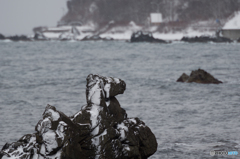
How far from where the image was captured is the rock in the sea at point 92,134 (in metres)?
7.32

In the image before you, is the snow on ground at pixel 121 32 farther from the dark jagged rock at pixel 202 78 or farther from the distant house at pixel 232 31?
the dark jagged rock at pixel 202 78

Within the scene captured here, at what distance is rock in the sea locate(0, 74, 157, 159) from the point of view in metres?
7.32

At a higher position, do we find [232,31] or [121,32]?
[121,32]

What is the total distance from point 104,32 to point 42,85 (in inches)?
4808

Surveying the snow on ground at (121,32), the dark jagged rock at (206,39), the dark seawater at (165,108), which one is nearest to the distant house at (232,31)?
the dark jagged rock at (206,39)

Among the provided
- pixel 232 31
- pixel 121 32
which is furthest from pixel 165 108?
pixel 121 32

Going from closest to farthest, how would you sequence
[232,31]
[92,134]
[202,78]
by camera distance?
[92,134]
[202,78]
[232,31]

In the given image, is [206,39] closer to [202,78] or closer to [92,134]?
[202,78]

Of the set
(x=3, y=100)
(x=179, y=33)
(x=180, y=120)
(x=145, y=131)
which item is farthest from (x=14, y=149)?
(x=179, y=33)

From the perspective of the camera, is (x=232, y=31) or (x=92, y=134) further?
(x=232, y=31)

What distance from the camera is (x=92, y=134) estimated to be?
26.2ft

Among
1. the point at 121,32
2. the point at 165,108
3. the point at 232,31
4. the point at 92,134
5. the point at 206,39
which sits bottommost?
the point at 206,39

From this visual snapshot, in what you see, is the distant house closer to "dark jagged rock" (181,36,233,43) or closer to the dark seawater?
"dark jagged rock" (181,36,233,43)

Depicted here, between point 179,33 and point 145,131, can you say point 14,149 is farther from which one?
point 179,33
